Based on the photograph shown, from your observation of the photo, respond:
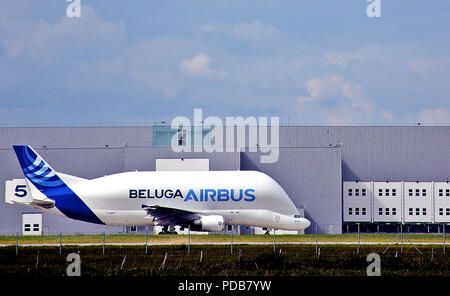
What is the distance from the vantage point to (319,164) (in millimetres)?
71938

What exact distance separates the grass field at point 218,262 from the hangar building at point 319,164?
27.3 m

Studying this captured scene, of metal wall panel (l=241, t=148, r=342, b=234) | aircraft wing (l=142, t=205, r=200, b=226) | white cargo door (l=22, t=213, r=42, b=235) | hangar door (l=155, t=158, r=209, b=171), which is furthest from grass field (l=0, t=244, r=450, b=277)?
white cargo door (l=22, t=213, r=42, b=235)

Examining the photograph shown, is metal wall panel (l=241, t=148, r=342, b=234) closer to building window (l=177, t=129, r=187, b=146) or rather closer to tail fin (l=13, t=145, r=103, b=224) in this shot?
building window (l=177, t=129, r=187, b=146)

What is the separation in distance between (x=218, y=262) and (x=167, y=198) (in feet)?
82.5

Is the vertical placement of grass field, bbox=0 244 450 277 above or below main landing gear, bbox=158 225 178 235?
above

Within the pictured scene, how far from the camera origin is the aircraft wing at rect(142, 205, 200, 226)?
56.8m

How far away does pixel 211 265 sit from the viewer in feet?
101

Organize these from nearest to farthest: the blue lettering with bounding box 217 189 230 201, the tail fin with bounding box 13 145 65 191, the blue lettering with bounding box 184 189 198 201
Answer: the blue lettering with bounding box 217 189 230 201 → the blue lettering with bounding box 184 189 198 201 → the tail fin with bounding box 13 145 65 191

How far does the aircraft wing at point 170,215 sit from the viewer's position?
2234 inches

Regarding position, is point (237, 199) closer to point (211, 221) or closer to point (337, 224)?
point (211, 221)

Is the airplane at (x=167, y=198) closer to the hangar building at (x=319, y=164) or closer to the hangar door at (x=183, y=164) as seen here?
the hangar door at (x=183, y=164)

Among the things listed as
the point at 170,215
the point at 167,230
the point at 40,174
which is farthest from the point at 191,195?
the point at 40,174

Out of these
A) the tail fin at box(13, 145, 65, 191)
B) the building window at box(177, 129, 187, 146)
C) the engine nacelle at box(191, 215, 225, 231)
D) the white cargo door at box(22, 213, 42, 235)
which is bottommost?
the white cargo door at box(22, 213, 42, 235)
